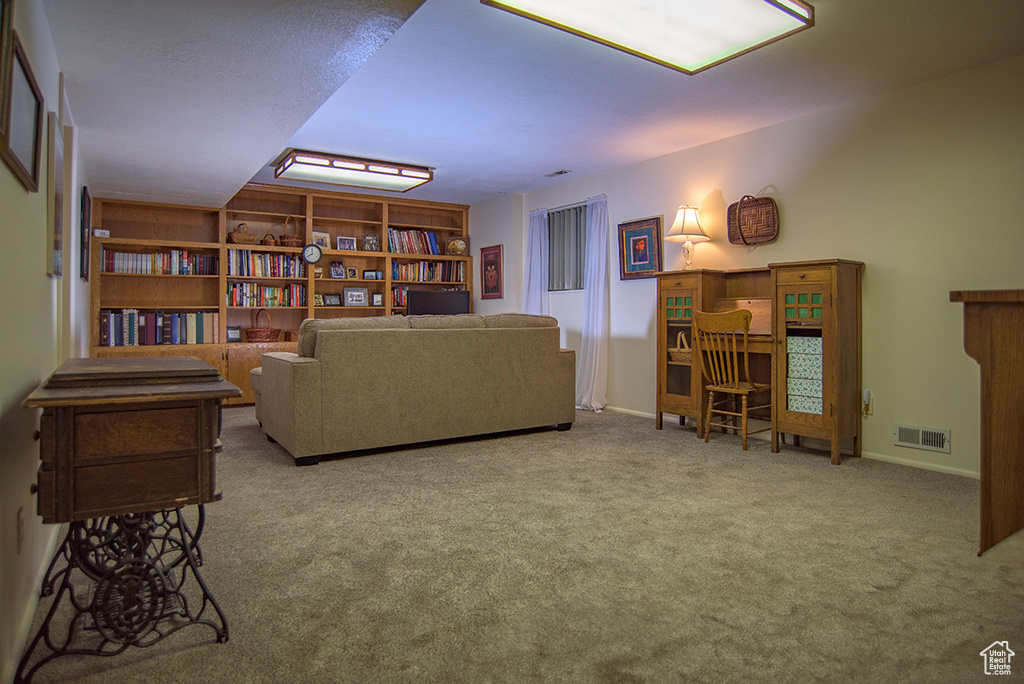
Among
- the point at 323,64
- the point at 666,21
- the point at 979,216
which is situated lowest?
the point at 979,216

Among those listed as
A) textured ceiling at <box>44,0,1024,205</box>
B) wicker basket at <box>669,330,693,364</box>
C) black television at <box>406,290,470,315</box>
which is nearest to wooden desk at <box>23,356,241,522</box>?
textured ceiling at <box>44,0,1024,205</box>

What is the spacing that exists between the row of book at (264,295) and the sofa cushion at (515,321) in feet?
10.9

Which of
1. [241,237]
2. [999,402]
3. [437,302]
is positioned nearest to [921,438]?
[999,402]

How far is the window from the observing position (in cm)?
627

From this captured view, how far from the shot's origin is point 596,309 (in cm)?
599

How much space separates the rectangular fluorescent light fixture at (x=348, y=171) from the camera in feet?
17.0

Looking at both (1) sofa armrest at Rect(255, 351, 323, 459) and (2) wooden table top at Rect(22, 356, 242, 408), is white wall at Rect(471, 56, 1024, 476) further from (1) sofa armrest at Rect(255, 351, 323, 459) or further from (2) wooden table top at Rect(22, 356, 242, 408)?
(2) wooden table top at Rect(22, 356, 242, 408)

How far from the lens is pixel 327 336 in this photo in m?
3.73

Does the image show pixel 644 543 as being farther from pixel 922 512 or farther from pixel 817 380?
pixel 817 380

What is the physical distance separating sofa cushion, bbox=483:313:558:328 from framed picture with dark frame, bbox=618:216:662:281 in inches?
52.6

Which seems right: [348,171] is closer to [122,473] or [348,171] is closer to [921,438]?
[122,473]

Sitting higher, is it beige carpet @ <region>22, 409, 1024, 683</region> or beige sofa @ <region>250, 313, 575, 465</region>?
beige sofa @ <region>250, 313, 575, 465</region>

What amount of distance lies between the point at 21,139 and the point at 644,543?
7.99 feet

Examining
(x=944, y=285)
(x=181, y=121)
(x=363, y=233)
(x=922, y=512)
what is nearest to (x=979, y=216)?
(x=944, y=285)
